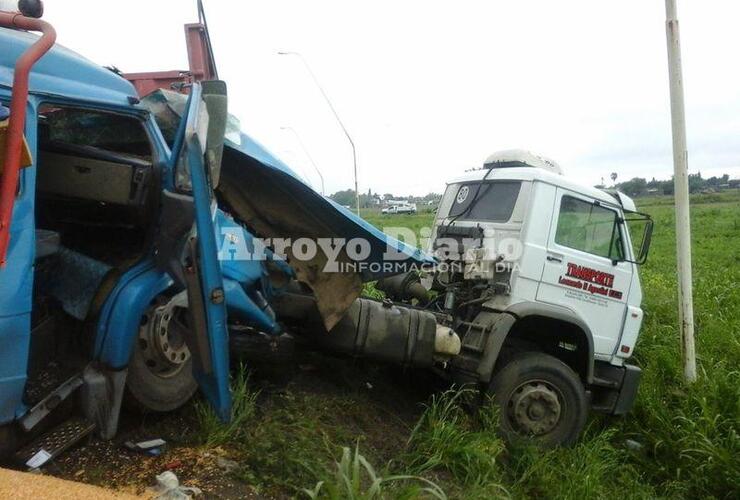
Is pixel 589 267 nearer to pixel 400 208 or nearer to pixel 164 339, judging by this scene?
pixel 164 339

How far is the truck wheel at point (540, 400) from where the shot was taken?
4457 millimetres

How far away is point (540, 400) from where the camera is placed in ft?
14.9

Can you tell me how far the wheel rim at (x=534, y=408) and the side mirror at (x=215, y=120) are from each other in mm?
2980

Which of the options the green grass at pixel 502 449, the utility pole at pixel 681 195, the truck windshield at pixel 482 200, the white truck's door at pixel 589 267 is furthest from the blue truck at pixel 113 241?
the utility pole at pixel 681 195

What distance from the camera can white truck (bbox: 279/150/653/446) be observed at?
14.2 ft

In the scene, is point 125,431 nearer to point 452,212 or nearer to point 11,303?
point 11,303

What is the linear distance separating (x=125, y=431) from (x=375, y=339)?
72.6 inches

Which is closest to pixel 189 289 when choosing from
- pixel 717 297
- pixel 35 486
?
pixel 35 486

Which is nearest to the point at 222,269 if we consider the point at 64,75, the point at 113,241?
the point at 113,241

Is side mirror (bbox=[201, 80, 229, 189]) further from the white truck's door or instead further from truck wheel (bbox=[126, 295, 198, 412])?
the white truck's door

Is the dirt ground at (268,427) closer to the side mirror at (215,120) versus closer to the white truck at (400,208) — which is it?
the side mirror at (215,120)

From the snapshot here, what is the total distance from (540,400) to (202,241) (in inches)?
123

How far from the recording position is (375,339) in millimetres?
4289

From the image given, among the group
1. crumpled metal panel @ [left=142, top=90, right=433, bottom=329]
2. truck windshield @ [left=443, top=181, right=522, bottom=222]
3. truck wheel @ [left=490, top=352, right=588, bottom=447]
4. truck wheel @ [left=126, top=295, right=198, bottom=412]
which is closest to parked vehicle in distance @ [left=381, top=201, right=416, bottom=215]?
truck windshield @ [left=443, top=181, right=522, bottom=222]
